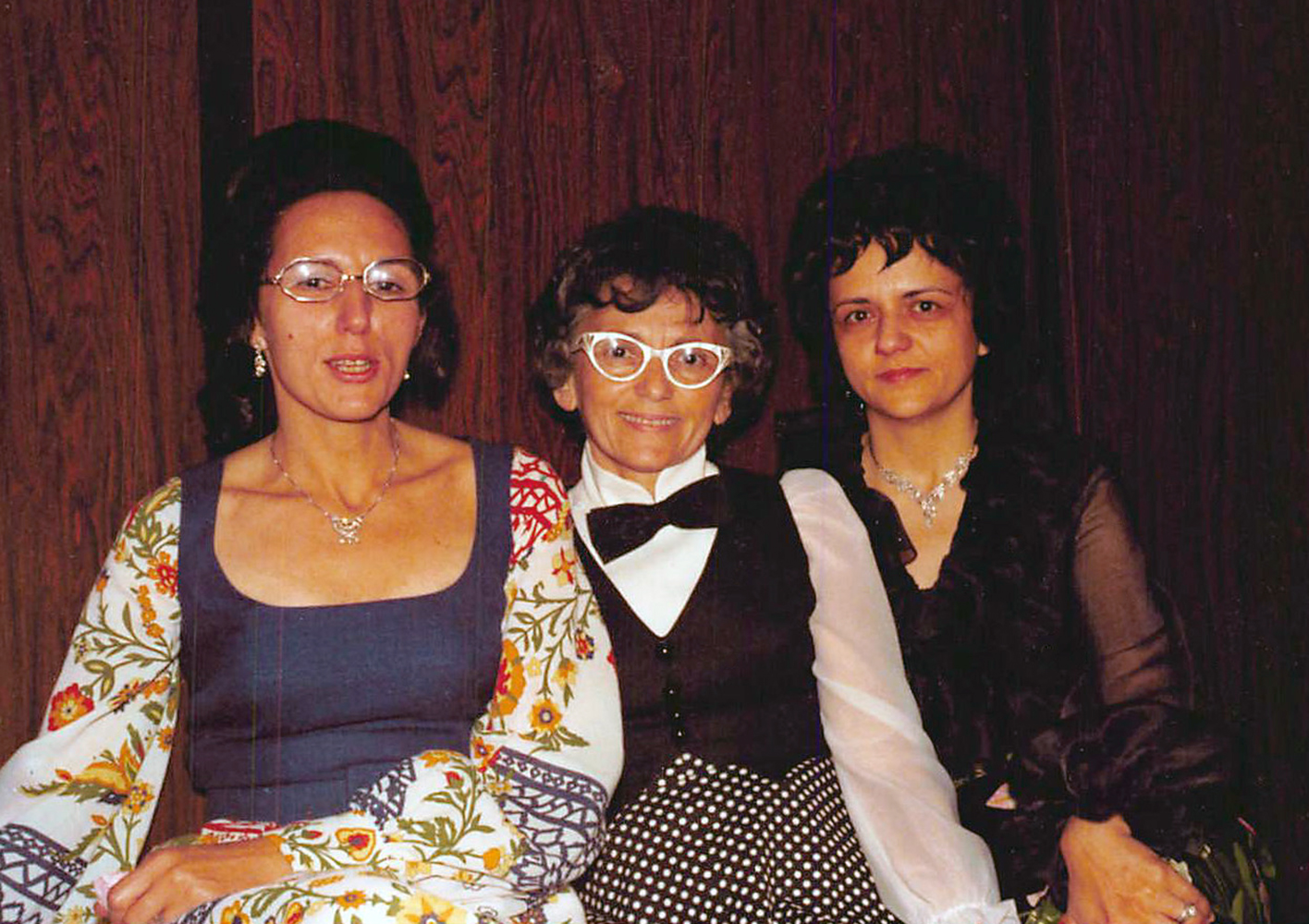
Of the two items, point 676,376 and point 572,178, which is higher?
point 572,178

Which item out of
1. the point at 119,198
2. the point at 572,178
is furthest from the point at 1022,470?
the point at 119,198

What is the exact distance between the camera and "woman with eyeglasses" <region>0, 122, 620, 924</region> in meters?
2.12

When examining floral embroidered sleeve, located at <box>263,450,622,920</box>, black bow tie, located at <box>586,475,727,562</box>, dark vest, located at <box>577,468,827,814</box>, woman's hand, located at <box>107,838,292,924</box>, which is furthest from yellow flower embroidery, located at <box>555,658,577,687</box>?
woman's hand, located at <box>107,838,292,924</box>

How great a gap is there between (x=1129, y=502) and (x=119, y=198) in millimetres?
2105

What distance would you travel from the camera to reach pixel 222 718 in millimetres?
2336

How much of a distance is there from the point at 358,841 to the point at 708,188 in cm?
180

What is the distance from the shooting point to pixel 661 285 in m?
2.69

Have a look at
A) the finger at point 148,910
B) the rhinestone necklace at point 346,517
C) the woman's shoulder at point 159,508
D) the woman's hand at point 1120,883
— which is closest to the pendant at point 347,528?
the rhinestone necklace at point 346,517

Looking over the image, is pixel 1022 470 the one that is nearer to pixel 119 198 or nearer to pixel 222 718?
pixel 222 718

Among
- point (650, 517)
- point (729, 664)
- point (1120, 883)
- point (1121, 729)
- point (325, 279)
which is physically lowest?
point (1120, 883)

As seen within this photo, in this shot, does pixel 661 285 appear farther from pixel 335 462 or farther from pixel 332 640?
pixel 332 640

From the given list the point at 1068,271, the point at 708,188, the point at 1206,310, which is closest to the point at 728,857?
the point at 708,188

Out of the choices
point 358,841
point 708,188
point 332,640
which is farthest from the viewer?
point 708,188

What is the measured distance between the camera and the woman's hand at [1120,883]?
2.40m
